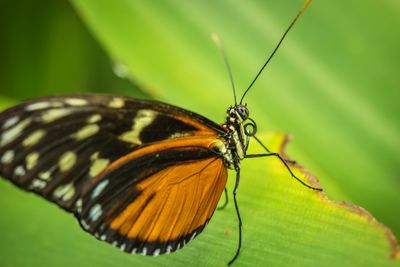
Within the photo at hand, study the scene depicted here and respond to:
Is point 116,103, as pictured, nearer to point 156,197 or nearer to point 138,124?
point 138,124

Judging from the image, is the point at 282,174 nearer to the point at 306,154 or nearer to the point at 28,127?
the point at 306,154

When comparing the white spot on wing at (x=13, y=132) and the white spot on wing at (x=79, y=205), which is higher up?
the white spot on wing at (x=13, y=132)

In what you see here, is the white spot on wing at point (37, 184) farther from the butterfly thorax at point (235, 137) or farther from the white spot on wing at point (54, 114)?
the butterfly thorax at point (235, 137)

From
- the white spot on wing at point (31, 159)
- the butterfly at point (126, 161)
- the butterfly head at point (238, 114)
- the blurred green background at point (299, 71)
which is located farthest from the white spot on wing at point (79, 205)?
the butterfly head at point (238, 114)

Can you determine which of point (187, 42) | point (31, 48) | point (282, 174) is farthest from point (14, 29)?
point (282, 174)

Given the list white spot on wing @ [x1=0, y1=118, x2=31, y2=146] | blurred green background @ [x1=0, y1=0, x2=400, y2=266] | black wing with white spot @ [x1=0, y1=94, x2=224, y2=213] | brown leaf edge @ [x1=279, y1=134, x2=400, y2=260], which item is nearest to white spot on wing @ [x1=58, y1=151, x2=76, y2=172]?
black wing with white spot @ [x1=0, y1=94, x2=224, y2=213]

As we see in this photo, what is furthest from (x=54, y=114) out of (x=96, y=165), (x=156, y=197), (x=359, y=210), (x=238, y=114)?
(x=359, y=210)

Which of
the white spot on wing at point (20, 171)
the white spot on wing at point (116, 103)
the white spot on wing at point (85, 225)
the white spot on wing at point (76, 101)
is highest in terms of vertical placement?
the white spot on wing at point (116, 103)
